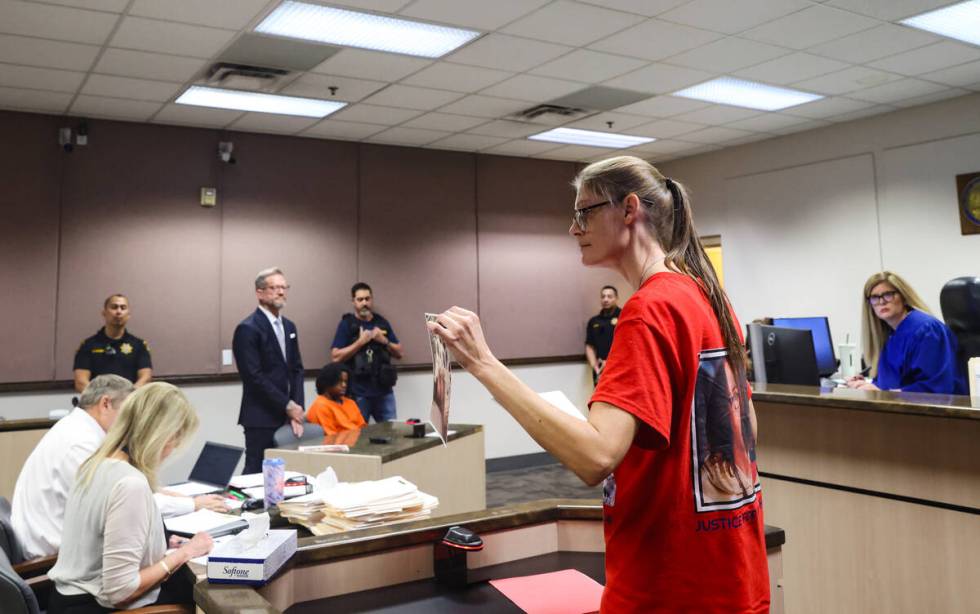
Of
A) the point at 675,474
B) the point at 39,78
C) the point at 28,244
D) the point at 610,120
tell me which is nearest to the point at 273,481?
the point at 675,474

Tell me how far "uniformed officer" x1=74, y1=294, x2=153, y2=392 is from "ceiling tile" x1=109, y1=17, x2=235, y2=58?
194 centimetres

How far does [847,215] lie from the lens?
21.1ft

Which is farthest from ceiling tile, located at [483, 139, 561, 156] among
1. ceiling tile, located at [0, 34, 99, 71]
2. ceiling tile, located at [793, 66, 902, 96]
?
ceiling tile, located at [0, 34, 99, 71]

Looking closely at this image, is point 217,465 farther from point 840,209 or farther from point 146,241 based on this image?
point 840,209

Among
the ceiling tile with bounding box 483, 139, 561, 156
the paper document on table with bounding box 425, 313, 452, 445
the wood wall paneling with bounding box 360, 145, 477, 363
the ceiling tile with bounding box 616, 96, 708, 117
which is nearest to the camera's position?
the paper document on table with bounding box 425, 313, 452, 445

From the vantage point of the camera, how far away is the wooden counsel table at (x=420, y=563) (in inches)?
58.3

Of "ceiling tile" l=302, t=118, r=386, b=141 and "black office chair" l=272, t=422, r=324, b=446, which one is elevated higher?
"ceiling tile" l=302, t=118, r=386, b=141

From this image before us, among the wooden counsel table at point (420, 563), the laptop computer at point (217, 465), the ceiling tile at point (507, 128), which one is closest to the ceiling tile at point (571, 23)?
the ceiling tile at point (507, 128)

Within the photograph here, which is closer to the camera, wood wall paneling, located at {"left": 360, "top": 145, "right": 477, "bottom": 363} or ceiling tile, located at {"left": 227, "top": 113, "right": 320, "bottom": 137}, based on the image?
ceiling tile, located at {"left": 227, "top": 113, "right": 320, "bottom": 137}

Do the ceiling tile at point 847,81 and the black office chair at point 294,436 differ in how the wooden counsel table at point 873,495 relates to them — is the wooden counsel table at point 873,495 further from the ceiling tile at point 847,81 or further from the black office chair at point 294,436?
the ceiling tile at point 847,81

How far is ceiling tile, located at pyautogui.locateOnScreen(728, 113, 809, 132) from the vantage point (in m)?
6.23

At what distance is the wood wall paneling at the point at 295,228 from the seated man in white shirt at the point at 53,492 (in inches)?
131

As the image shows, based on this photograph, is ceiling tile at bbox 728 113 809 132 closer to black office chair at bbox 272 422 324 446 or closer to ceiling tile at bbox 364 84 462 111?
ceiling tile at bbox 364 84 462 111

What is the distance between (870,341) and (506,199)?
4.36 metres
